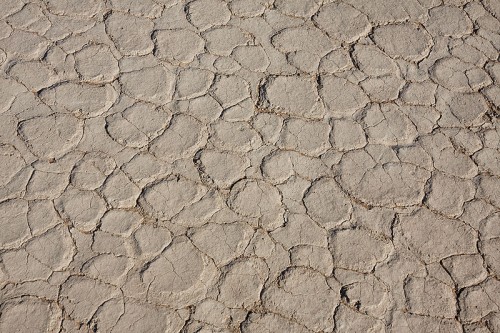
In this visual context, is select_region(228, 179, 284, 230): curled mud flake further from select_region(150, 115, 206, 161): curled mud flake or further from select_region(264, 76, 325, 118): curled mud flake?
select_region(264, 76, 325, 118): curled mud flake

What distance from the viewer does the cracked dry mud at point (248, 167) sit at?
275 cm

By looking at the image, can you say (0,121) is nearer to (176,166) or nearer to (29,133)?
(29,133)

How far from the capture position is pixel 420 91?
3588mm

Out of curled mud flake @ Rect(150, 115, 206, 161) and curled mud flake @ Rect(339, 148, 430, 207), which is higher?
curled mud flake @ Rect(150, 115, 206, 161)

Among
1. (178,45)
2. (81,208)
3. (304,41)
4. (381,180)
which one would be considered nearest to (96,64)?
(178,45)

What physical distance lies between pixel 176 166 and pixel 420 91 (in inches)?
55.6

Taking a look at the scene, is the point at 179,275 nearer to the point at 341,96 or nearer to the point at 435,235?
the point at 435,235

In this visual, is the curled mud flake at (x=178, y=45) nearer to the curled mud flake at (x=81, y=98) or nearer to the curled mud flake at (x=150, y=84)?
the curled mud flake at (x=150, y=84)

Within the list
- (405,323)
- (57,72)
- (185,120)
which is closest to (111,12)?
(57,72)

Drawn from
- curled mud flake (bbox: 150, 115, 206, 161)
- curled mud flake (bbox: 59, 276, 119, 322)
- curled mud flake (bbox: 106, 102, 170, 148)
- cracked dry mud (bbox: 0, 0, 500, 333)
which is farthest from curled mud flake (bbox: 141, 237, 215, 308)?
curled mud flake (bbox: 106, 102, 170, 148)

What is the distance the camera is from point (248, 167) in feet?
10.4

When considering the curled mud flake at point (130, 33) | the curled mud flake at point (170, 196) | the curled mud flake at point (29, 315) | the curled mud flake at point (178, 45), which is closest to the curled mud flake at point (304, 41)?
the curled mud flake at point (178, 45)

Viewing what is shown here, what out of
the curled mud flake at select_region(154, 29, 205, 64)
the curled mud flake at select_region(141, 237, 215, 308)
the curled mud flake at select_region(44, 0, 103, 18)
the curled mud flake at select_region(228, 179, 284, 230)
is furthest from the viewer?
the curled mud flake at select_region(44, 0, 103, 18)

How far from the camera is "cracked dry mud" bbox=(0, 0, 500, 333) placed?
275 centimetres
